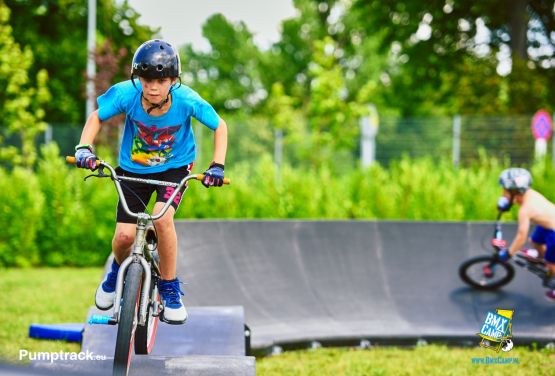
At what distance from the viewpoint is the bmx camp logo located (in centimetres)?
570

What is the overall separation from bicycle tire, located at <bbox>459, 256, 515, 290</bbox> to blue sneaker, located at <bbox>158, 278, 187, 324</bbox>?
399 cm

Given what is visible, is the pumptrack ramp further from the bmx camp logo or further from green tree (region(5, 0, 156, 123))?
green tree (region(5, 0, 156, 123))

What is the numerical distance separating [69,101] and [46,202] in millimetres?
16866

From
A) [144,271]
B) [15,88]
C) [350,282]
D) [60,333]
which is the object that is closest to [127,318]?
[144,271]

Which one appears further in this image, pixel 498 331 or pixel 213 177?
pixel 498 331

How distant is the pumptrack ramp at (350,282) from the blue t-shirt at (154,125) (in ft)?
7.49

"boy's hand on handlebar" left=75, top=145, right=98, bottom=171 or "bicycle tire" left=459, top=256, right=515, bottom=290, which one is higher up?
"boy's hand on handlebar" left=75, top=145, right=98, bottom=171

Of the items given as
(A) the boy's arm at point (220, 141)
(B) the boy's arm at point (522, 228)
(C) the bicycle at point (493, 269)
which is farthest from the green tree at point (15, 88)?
(A) the boy's arm at point (220, 141)

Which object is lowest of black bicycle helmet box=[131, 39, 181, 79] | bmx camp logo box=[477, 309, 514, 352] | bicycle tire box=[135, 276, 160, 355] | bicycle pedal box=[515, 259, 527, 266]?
Result: bmx camp logo box=[477, 309, 514, 352]

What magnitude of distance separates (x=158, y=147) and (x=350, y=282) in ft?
12.6

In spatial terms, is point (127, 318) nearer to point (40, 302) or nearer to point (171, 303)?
point (171, 303)

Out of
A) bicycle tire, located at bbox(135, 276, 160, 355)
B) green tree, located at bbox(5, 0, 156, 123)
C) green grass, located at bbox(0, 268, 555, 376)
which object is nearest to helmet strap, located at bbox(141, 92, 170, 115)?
bicycle tire, located at bbox(135, 276, 160, 355)

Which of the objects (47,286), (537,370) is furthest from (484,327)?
(47,286)

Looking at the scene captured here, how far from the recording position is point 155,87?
12.4 ft
